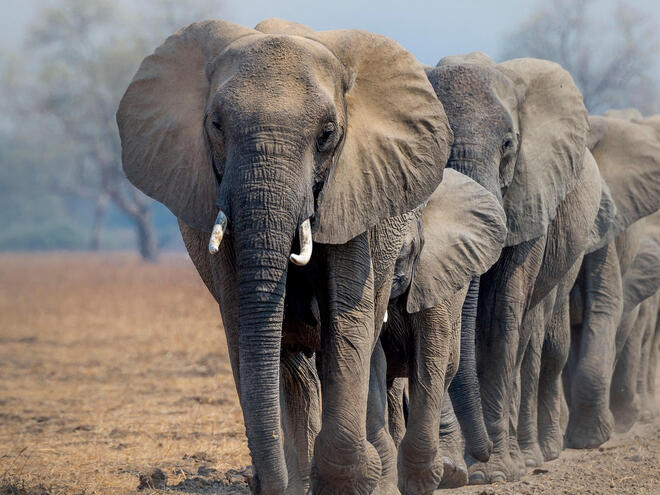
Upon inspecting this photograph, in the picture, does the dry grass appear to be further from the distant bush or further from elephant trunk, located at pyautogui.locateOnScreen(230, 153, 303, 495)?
the distant bush

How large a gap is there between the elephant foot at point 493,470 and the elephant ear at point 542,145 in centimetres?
108

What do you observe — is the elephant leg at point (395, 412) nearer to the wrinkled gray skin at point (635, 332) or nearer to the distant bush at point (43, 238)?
the wrinkled gray skin at point (635, 332)

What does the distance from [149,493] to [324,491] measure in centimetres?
124

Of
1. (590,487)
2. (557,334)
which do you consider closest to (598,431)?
(557,334)

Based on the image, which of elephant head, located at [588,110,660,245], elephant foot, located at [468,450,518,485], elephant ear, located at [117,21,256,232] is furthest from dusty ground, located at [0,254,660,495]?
elephant ear, located at [117,21,256,232]

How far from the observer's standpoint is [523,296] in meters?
6.12

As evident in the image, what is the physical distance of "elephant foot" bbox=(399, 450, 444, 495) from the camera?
181 inches

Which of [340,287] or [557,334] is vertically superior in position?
[557,334]

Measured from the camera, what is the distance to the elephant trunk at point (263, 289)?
3.39 meters

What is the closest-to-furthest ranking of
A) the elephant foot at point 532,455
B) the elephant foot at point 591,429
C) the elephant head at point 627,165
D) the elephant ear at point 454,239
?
the elephant ear at point 454,239
the elephant foot at point 532,455
the elephant foot at point 591,429
the elephant head at point 627,165

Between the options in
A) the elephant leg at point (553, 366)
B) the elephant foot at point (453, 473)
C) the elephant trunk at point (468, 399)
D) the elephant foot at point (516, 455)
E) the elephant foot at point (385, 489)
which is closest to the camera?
the elephant foot at point (385, 489)

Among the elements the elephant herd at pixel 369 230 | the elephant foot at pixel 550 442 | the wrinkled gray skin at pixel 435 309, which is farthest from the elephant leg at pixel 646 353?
the wrinkled gray skin at pixel 435 309

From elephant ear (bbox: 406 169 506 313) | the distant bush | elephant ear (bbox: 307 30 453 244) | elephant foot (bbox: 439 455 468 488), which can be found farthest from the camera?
the distant bush

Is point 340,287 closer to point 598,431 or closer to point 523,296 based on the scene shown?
point 523,296
